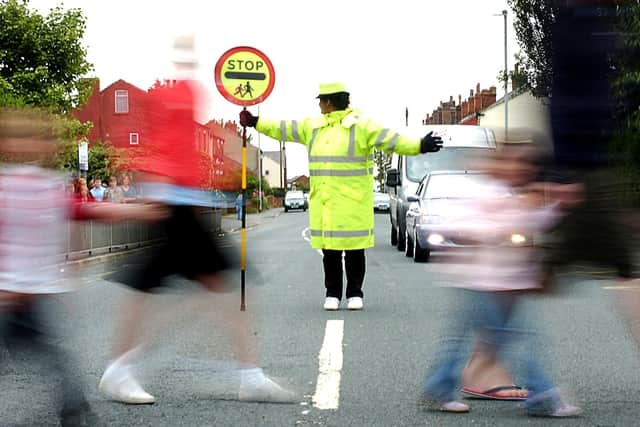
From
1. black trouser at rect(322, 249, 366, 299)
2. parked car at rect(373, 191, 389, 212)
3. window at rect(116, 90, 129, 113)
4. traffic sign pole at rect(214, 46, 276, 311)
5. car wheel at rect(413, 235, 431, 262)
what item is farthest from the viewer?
window at rect(116, 90, 129, 113)

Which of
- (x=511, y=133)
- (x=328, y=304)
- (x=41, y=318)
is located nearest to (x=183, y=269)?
(x=41, y=318)

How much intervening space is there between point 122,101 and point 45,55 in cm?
3702

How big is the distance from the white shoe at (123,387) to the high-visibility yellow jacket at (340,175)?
118 inches

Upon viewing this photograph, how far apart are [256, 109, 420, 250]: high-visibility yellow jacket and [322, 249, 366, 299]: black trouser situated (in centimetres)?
28

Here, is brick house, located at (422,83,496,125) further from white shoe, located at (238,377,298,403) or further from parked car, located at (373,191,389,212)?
white shoe, located at (238,377,298,403)

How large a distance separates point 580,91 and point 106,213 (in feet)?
7.10

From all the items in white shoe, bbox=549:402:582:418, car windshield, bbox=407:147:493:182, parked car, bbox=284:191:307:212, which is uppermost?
car windshield, bbox=407:147:493:182

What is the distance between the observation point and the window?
8431cm

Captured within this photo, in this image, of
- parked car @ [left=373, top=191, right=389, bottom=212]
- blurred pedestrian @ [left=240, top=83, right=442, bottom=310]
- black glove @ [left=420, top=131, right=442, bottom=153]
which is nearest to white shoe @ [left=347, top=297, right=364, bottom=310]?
blurred pedestrian @ [left=240, top=83, right=442, bottom=310]

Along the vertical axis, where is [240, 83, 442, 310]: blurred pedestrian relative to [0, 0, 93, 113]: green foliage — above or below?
below

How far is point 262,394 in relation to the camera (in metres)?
5.35

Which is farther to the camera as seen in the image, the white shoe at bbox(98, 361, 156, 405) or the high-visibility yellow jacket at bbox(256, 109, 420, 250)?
the high-visibility yellow jacket at bbox(256, 109, 420, 250)

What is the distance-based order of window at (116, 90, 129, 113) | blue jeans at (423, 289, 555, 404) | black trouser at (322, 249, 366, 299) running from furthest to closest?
window at (116, 90, 129, 113)
black trouser at (322, 249, 366, 299)
blue jeans at (423, 289, 555, 404)

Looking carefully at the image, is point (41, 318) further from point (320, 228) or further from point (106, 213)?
point (320, 228)
